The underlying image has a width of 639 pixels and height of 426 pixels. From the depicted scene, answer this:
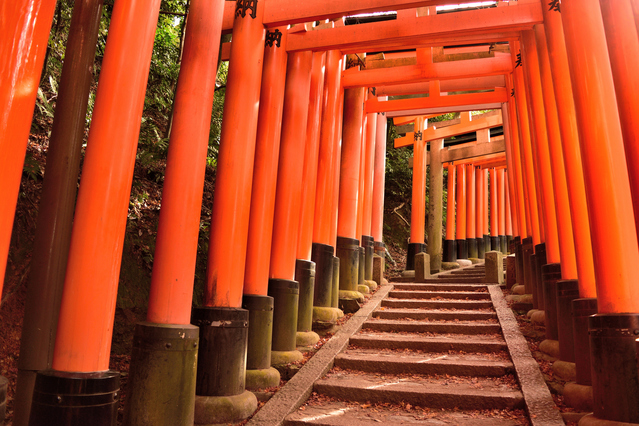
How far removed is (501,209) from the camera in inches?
708

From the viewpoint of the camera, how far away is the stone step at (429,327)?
6.55 m

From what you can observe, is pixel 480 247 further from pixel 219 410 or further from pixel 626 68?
pixel 219 410

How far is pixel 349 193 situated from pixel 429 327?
122 inches

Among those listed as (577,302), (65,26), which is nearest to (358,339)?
(577,302)

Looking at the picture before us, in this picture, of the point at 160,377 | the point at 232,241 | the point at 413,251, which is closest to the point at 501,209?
the point at 413,251

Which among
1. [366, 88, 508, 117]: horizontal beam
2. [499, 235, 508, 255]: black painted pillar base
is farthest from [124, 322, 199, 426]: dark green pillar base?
[499, 235, 508, 255]: black painted pillar base

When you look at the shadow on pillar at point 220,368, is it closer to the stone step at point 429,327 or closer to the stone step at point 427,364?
the stone step at point 427,364

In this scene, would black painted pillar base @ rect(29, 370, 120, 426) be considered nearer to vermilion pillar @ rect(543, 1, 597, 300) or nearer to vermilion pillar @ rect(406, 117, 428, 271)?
vermilion pillar @ rect(543, 1, 597, 300)

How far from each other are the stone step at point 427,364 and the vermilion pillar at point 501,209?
43.2 ft

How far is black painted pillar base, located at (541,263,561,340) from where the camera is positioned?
560 cm

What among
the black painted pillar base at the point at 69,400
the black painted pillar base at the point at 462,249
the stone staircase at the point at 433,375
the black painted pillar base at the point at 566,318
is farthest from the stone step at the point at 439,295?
the black painted pillar base at the point at 462,249

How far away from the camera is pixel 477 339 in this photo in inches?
244

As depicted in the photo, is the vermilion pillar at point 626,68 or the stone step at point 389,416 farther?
the stone step at point 389,416

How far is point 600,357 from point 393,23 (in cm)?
421
